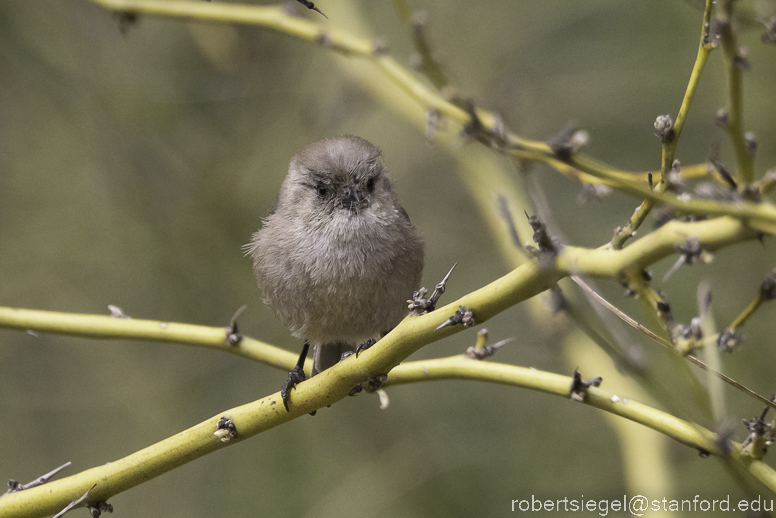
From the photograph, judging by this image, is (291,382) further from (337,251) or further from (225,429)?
(337,251)

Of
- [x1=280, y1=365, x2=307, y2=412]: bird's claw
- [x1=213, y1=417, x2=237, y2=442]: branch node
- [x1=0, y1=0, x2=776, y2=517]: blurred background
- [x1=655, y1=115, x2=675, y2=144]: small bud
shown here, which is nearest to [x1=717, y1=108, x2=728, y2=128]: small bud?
[x1=655, y1=115, x2=675, y2=144]: small bud

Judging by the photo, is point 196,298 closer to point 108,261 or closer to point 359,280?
point 108,261

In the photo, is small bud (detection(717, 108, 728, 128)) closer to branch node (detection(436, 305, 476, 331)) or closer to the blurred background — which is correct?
branch node (detection(436, 305, 476, 331))

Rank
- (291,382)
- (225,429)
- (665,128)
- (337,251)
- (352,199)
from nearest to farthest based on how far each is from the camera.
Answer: (665,128), (225,429), (291,382), (337,251), (352,199)

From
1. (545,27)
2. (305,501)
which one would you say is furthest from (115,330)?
(545,27)

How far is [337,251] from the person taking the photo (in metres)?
3.33

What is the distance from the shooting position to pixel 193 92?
5.91 m

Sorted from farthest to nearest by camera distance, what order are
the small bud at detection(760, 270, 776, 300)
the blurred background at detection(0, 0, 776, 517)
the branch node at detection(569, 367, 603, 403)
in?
the blurred background at detection(0, 0, 776, 517), the branch node at detection(569, 367, 603, 403), the small bud at detection(760, 270, 776, 300)

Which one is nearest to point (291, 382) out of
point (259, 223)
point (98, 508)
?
point (98, 508)

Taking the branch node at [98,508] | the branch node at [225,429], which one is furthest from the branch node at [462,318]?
the branch node at [98,508]

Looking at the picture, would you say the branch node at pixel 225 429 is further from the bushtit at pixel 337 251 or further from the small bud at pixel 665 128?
the small bud at pixel 665 128

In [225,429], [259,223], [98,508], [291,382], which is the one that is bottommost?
[98,508]

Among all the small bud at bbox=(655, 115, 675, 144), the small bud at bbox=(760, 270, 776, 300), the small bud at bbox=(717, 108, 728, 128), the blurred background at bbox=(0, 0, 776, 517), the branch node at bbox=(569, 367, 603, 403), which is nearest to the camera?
the small bud at bbox=(717, 108, 728, 128)

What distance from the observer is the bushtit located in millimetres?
3318
